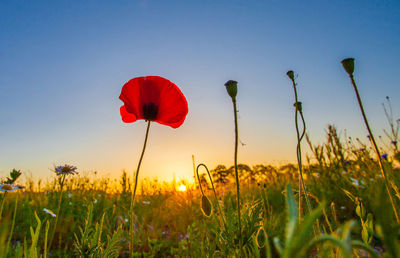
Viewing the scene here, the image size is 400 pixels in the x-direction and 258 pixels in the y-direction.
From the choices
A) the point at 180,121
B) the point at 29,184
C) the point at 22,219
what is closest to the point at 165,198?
the point at 22,219

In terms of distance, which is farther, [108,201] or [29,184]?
[29,184]

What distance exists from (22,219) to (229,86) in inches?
150

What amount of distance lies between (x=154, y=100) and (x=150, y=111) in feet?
0.18

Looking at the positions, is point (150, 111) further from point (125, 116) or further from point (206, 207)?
point (206, 207)

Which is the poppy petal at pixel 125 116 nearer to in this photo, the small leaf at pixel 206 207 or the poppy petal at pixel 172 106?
the poppy petal at pixel 172 106

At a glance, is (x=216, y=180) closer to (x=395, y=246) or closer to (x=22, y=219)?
(x=22, y=219)

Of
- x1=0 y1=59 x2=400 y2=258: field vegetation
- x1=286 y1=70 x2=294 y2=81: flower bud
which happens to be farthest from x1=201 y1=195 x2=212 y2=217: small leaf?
x1=286 y1=70 x2=294 y2=81: flower bud

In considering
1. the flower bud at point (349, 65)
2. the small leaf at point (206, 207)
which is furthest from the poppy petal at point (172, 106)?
the flower bud at point (349, 65)

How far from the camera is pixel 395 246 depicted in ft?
0.93

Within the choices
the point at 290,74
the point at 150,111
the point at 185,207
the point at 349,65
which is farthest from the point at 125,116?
the point at 185,207

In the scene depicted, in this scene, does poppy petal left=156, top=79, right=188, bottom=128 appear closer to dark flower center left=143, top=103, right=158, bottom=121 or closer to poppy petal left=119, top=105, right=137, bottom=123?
dark flower center left=143, top=103, right=158, bottom=121

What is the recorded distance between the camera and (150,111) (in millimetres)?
1112

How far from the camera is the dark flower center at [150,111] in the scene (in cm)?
110

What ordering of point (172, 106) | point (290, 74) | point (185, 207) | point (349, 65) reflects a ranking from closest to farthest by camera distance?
1. point (349, 65)
2. point (290, 74)
3. point (172, 106)
4. point (185, 207)
